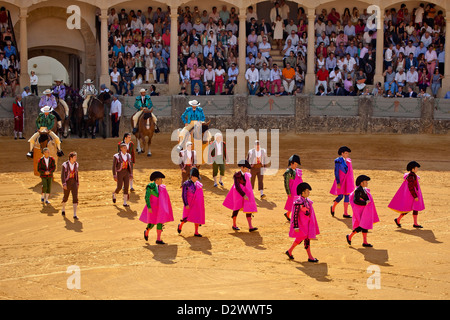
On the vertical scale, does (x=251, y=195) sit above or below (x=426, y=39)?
below

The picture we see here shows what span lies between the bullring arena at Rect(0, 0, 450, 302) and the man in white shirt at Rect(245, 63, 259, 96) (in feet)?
0.22

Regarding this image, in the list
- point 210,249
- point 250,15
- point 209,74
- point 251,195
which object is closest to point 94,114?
point 209,74

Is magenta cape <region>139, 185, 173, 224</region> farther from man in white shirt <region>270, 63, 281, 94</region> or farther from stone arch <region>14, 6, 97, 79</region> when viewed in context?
stone arch <region>14, 6, 97, 79</region>

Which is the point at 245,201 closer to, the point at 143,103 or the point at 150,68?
the point at 143,103

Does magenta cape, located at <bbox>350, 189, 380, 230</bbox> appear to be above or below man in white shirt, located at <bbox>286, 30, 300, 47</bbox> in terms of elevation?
below

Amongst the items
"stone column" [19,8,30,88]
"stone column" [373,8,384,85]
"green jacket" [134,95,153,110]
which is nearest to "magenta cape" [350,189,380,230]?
"green jacket" [134,95,153,110]

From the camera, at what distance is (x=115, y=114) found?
2617 centimetres

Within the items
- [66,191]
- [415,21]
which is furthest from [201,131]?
[415,21]

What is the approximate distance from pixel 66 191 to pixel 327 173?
757 cm

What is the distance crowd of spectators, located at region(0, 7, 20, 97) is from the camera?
90.4ft

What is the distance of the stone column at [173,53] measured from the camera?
28.3m

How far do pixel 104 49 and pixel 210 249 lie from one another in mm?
15647

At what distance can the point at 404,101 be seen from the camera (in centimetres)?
2728

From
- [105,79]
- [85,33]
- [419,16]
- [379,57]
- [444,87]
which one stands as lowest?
[444,87]
